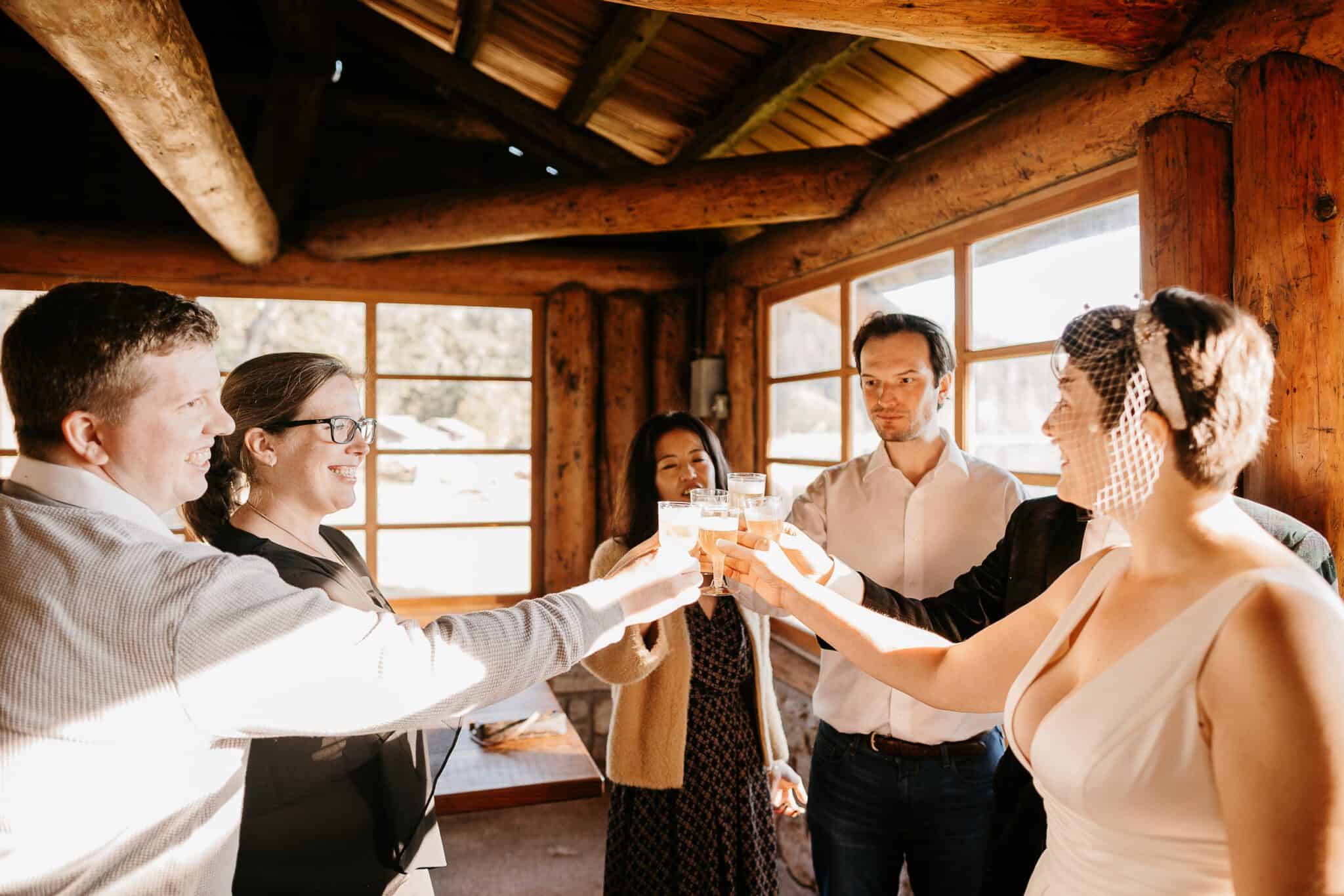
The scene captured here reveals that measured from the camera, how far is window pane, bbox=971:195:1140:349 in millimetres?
2568

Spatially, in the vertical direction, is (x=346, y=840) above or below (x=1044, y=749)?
below

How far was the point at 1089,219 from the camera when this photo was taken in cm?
270

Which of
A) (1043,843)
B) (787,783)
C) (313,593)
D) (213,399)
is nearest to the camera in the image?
(313,593)

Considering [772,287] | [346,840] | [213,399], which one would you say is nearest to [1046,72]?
[772,287]

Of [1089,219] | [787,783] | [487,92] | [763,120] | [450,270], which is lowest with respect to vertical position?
[787,783]

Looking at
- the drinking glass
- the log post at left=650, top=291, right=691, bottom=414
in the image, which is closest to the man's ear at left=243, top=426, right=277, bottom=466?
the drinking glass

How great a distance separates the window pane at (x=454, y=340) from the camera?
5.09 metres

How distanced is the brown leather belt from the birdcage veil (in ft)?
3.64

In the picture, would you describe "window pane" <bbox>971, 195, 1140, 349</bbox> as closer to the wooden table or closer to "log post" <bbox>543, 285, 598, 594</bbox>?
the wooden table

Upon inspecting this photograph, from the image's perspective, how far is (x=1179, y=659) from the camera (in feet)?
3.58

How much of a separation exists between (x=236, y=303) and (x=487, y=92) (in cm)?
199

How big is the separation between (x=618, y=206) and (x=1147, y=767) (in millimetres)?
3434

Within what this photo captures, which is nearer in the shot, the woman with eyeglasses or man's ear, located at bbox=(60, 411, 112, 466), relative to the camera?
man's ear, located at bbox=(60, 411, 112, 466)

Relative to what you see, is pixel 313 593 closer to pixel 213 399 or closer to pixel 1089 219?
pixel 213 399
